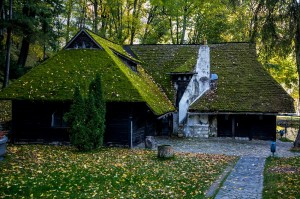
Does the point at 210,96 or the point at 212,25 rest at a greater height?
the point at 212,25

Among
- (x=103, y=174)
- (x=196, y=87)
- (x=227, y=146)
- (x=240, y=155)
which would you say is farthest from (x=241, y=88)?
(x=103, y=174)

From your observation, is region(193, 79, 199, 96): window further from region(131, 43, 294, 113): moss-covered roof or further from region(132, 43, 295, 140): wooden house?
region(131, 43, 294, 113): moss-covered roof

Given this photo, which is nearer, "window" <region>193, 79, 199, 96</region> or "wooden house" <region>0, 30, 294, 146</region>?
"wooden house" <region>0, 30, 294, 146</region>

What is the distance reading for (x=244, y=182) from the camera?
1152 cm

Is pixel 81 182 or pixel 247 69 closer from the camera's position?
pixel 81 182

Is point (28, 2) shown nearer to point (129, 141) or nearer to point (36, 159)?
point (129, 141)

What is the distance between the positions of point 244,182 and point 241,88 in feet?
50.7

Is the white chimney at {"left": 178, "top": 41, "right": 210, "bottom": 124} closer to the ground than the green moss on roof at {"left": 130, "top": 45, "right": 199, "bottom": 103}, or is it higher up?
closer to the ground

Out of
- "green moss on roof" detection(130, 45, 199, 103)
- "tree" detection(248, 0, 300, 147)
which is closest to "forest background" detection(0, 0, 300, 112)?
"green moss on roof" detection(130, 45, 199, 103)

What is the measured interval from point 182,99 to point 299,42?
35.9 ft

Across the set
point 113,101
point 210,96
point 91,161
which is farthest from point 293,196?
point 210,96

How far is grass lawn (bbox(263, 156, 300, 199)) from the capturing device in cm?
977

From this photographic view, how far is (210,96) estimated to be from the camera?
2591cm

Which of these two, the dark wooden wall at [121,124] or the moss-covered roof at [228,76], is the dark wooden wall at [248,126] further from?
the dark wooden wall at [121,124]
